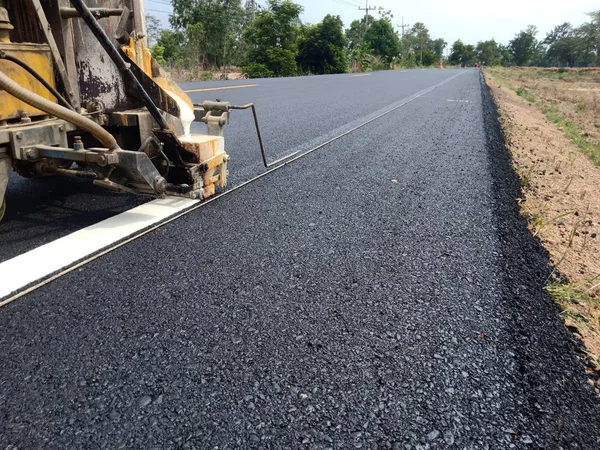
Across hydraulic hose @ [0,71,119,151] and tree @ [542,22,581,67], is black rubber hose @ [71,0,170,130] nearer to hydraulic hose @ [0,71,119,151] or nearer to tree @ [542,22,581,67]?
hydraulic hose @ [0,71,119,151]

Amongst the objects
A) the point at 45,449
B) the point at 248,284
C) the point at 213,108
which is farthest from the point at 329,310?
the point at 213,108

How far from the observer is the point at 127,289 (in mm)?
2475

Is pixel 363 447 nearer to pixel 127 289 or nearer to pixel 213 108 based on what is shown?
pixel 127 289

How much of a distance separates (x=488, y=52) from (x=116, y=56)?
129 meters

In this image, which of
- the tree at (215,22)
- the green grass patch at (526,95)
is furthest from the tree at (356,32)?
the green grass patch at (526,95)

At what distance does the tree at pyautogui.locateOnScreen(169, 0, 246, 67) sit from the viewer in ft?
113

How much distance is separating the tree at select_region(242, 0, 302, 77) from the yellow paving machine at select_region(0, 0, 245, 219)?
1109 inches

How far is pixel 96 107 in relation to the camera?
329cm

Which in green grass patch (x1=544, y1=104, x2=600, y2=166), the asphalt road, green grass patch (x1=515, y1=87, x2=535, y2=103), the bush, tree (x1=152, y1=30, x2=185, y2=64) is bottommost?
green grass patch (x1=544, y1=104, x2=600, y2=166)

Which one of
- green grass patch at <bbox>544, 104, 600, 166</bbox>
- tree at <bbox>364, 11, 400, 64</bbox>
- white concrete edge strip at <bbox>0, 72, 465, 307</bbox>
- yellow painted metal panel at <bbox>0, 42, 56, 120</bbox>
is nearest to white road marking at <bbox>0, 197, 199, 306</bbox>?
white concrete edge strip at <bbox>0, 72, 465, 307</bbox>

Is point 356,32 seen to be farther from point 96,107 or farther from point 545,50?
point 545,50

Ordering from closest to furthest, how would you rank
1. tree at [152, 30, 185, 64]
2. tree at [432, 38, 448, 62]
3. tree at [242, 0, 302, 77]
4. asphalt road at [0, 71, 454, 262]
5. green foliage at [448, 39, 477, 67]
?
asphalt road at [0, 71, 454, 262] → tree at [152, 30, 185, 64] → tree at [242, 0, 302, 77] → green foliage at [448, 39, 477, 67] → tree at [432, 38, 448, 62]

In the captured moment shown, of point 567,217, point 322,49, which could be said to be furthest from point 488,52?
point 567,217

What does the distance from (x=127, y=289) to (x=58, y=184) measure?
2.33m
